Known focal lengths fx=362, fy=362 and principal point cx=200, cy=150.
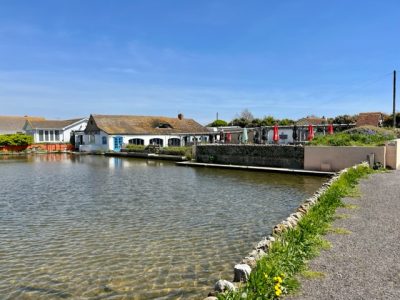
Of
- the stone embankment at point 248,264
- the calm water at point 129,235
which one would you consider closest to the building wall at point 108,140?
the calm water at point 129,235

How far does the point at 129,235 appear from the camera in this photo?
998cm

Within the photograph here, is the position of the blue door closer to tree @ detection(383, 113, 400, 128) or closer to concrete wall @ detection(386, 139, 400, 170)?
Answer: concrete wall @ detection(386, 139, 400, 170)

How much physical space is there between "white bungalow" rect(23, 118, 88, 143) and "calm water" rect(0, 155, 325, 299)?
1610 inches

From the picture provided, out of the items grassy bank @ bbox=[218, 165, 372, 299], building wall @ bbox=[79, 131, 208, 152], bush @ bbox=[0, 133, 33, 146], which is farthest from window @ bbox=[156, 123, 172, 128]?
grassy bank @ bbox=[218, 165, 372, 299]

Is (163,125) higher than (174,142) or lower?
higher

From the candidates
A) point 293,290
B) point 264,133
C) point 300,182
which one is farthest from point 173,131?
point 293,290

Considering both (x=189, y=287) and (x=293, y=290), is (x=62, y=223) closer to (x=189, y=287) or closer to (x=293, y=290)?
(x=189, y=287)

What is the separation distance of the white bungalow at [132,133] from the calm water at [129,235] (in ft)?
104

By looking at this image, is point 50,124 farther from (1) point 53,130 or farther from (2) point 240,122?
(2) point 240,122

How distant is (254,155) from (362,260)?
23098mm

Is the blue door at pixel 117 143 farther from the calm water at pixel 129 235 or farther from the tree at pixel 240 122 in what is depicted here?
the calm water at pixel 129 235

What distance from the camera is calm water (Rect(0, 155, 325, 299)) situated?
6.89 metres

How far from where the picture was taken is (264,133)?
43656 mm

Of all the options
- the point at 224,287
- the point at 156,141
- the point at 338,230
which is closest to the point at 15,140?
the point at 156,141
